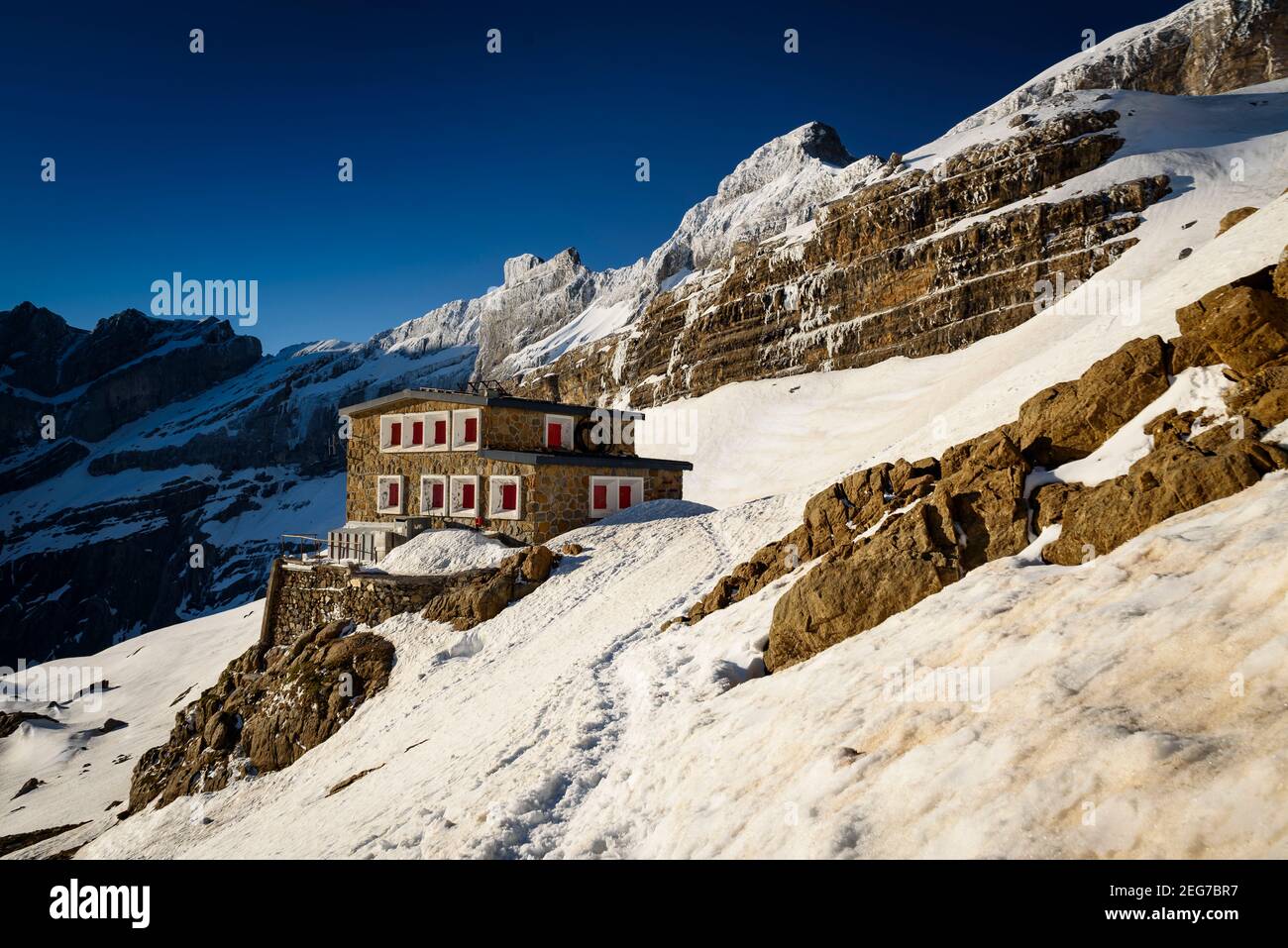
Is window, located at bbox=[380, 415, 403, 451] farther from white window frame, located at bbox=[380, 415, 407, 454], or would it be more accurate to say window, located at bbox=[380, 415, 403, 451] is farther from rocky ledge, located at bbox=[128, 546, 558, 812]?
rocky ledge, located at bbox=[128, 546, 558, 812]

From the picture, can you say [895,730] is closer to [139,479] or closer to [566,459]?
[566,459]

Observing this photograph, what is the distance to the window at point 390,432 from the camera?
109ft

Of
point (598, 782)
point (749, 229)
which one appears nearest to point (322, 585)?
point (598, 782)

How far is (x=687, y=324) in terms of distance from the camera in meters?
95.6

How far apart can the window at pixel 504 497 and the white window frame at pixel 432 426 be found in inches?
129

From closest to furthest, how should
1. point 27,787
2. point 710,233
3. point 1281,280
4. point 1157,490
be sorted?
1. point 1157,490
2. point 1281,280
3. point 27,787
4. point 710,233

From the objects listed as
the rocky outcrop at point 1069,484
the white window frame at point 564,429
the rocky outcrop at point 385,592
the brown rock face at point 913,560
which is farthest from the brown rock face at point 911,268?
the brown rock face at point 913,560

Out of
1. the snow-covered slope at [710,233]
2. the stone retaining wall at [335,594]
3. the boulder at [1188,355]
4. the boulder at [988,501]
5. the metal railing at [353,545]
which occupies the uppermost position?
the snow-covered slope at [710,233]

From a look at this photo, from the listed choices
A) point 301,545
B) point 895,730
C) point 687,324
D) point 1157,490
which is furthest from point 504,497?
point 687,324

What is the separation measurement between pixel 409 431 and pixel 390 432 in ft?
4.92

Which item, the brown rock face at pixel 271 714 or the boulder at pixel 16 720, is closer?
the brown rock face at pixel 271 714

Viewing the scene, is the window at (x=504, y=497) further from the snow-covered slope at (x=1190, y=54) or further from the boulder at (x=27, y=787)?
the snow-covered slope at (x=1190, y=54)

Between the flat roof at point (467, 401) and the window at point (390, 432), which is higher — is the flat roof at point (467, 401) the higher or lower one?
the higher one
